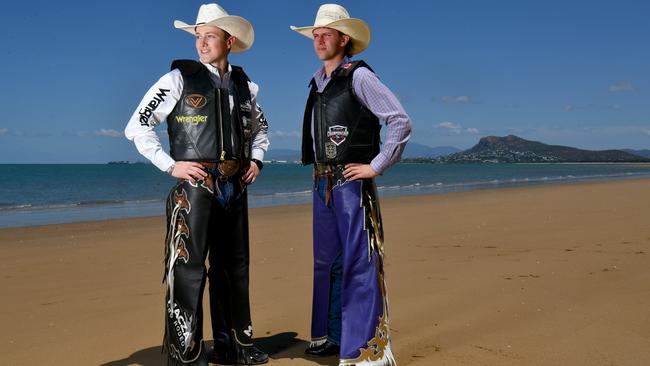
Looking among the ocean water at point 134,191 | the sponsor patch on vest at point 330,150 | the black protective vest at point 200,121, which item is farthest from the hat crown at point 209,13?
the ocean water at point 134,191

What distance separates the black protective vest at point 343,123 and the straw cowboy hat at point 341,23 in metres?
0.20

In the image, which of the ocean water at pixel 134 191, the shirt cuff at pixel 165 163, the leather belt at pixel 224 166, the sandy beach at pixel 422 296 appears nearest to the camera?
the shirt cuff at pixel 165 163

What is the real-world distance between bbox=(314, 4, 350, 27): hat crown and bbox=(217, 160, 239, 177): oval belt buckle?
1006mm

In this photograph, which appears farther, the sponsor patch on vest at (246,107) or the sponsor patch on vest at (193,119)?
the sponsor patch on vest at (246,107)

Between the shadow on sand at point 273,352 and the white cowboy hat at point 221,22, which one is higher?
the white cowboy hat at point 221,22

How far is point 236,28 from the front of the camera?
157 inches

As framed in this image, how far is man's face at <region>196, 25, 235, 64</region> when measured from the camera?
397 centimetres

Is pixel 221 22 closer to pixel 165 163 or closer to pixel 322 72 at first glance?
pixel 322 72

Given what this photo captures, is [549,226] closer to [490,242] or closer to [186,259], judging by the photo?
[490,242]

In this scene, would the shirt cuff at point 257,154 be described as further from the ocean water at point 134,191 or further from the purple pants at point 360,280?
the ocean water at point 134,191

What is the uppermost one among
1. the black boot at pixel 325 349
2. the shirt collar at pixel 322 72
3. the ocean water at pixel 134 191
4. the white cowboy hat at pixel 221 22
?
the white cowboy hat at pixel 221 22

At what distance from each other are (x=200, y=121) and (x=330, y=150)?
0.81m

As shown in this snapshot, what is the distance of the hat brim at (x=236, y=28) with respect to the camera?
3926 mm

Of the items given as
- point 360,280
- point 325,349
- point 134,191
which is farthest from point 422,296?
point 134,191
